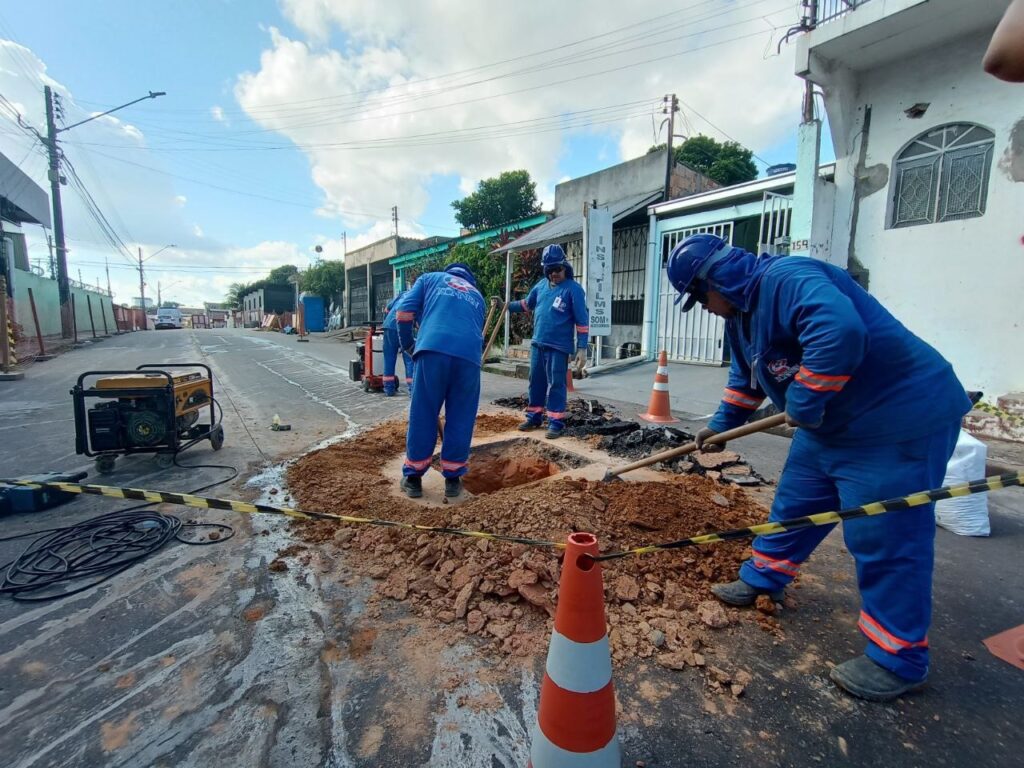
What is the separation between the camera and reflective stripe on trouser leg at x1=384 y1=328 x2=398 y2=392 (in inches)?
173

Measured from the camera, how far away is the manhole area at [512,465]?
4.53 metres

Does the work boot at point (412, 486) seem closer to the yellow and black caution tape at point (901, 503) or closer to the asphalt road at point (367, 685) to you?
the asphalt road at point (367, 685)

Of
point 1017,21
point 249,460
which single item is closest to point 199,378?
point 249,460

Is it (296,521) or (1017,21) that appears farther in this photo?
(296,521)

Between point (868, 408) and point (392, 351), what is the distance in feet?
12.5

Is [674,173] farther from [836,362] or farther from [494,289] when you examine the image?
[836,362]

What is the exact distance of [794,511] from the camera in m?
2.10

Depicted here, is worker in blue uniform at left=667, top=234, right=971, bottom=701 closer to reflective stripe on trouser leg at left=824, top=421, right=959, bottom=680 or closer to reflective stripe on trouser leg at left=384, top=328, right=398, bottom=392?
reflective stripe on trouser leg at left=824, top=421, right=959, bottom=680

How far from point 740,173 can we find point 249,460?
23.2 m

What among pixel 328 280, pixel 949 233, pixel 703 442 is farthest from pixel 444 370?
pixel 328 280

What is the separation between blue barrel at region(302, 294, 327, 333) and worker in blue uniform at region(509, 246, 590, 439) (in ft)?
92.3

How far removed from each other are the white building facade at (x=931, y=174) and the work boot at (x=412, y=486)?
645 cm

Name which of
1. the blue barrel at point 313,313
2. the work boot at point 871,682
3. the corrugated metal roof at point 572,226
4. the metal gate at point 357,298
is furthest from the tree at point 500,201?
the work boot at point 871,682

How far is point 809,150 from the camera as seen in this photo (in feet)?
22.3
